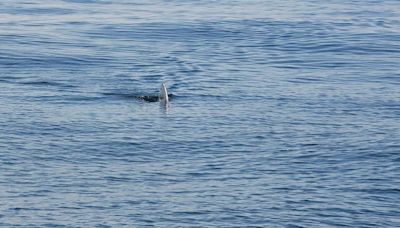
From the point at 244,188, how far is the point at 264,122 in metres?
6.26

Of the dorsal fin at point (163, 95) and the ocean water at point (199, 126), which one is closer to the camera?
the ocean water at point (199, 126)

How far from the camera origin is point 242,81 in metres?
38.0

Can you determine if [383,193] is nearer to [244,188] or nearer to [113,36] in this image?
[244,188]

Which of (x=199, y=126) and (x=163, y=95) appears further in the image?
(x=163, y=95)

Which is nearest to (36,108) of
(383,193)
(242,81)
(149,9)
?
(242,81)

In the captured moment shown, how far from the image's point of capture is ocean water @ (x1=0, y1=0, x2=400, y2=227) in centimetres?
2419

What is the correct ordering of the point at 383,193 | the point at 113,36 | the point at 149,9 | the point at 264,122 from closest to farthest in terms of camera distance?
1. the point at 383,193
2. the point at 264,122
3. the point at 113,36
4. the point at 149,9

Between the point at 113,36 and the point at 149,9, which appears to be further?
the point at 149,9

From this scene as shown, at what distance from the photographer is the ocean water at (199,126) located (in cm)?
2419

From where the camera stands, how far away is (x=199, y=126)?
31219mm

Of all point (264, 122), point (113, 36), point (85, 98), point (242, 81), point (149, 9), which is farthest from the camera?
point (149, 9)

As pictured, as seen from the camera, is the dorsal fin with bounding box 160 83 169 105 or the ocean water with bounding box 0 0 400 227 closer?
the ocean water with bounding box 0 0 400 227

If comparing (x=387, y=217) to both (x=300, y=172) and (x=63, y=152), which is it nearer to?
(x=300, y=172)

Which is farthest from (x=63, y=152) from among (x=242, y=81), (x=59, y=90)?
(x=242, y=81)
